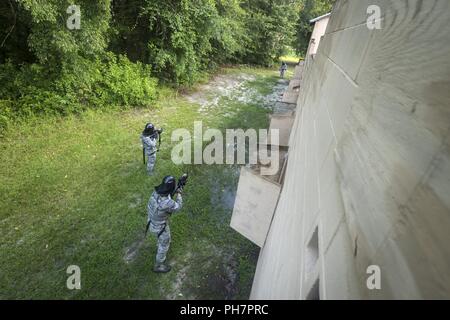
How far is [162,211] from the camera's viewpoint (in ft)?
14.0

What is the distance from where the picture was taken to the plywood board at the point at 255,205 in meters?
4.09

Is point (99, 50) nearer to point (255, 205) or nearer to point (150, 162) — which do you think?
point (150, 162)

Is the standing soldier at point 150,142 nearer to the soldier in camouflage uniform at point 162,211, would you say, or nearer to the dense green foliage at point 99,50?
the soldier in camouflage uniform at point 162,211

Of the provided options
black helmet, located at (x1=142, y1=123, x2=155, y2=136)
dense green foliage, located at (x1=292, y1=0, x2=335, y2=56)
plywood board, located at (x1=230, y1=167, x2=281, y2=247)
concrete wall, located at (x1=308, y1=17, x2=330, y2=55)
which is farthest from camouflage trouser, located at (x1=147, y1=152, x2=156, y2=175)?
dense green foliage, located at (x1=292, y1=0, x2=335, y2=56)

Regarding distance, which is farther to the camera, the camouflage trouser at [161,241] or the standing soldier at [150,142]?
the standing soldier at [150,142]

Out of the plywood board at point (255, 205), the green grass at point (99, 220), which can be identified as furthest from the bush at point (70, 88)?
the plywood board at point (255, 205)

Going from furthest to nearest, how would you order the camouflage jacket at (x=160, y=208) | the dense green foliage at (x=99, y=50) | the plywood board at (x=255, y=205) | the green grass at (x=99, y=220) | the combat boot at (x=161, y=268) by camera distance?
the dense green foliage at (x=99, y=50)
the combat boot at (x=161, y=268)
the green grass at (x=99, y=220)
the camouflage jacket at (x=160, y=208)
the plywood board at (x=255, y=205)

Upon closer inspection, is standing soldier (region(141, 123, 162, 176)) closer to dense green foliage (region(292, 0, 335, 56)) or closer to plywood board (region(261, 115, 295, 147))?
plywood board (region(261, 115, 295, 147))

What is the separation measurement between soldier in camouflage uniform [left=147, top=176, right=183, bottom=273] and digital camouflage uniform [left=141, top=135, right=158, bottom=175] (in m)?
2.28

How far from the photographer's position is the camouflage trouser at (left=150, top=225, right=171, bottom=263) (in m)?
4.47

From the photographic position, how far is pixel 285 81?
19891 millimetres

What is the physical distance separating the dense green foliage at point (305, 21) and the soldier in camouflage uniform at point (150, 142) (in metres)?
23.2
